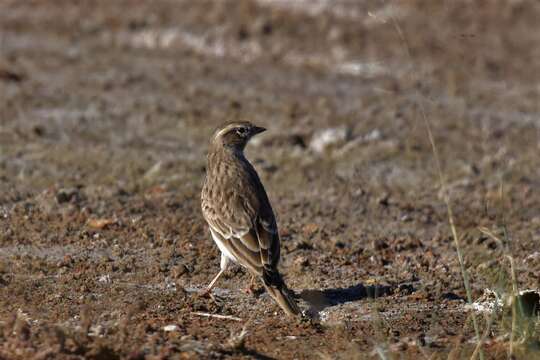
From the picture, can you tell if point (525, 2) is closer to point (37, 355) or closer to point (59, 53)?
point (59, 53)

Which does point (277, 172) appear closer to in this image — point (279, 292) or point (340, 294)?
point (340, 294)

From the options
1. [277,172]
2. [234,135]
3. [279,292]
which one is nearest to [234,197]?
[234,135]

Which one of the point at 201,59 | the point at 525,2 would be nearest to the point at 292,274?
the point at 201,59

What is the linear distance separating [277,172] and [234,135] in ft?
9.81

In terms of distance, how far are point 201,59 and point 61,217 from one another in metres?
8.00

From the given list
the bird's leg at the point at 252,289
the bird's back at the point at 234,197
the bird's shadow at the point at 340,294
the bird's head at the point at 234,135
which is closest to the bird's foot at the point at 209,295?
the bird's leg at the point at 252,289

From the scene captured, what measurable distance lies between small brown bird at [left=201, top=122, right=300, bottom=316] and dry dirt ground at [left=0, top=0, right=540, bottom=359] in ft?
1.17

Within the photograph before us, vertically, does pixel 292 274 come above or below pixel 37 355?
below

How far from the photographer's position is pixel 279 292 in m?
7.52

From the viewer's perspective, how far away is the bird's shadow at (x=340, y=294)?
8258 mm

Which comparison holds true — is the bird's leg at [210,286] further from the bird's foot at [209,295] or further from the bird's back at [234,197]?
the bird's back at [234,197]

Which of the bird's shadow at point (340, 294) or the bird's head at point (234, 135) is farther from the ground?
the bird's head at point (234, 135)

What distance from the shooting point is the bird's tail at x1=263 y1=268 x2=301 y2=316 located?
24.4 ft

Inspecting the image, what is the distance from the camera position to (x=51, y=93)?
15.2 m
